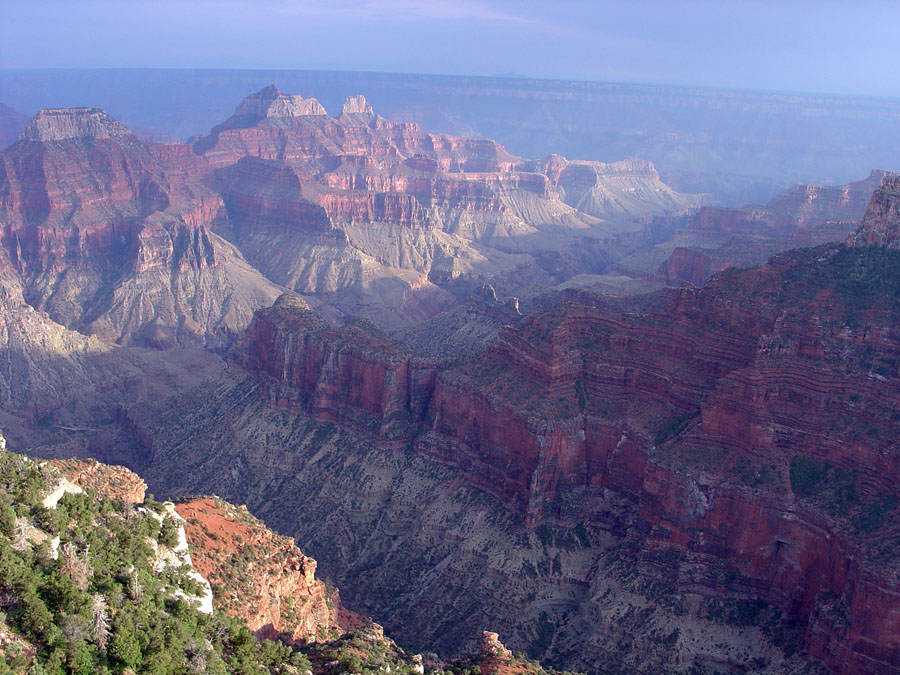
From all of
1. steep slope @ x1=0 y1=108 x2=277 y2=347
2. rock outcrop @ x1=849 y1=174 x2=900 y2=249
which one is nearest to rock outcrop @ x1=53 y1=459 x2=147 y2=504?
rock outcrop @ x1=849 y1=174 x2=900 y2=249

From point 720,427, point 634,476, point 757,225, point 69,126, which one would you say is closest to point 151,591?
point 634,476

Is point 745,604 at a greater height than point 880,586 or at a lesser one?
lesser

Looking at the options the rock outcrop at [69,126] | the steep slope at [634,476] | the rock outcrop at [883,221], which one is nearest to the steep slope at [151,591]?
the steep slope at [634,476]

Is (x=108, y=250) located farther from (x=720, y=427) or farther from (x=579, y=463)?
(x=720, y=427)

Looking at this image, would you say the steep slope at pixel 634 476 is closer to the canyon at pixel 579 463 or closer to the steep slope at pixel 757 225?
the canyon at pixel 579 463

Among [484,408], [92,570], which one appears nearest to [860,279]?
[484,408]

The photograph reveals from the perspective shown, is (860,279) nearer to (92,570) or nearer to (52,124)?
(92,570)

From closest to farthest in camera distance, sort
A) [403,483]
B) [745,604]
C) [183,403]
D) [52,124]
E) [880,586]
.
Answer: [880,586] → [745,604] → [403,483] → [183,403] → [52,124]

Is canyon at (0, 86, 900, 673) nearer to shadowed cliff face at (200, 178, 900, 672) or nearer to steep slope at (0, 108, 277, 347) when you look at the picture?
shadowed cliff face at (200, 178, 900, 672)

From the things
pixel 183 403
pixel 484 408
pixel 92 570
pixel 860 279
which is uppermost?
pixel 860 279

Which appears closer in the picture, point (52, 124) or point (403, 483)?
point (403, 483)
